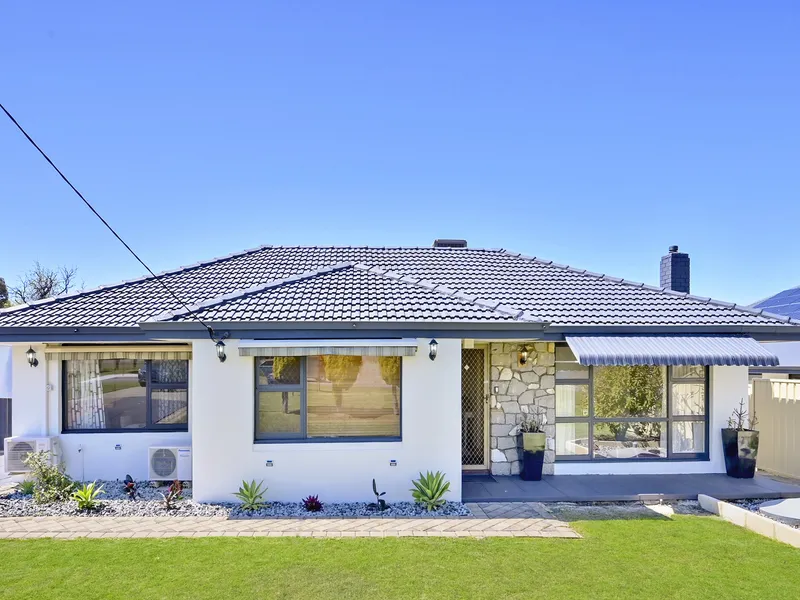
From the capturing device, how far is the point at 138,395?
14000 millimetres

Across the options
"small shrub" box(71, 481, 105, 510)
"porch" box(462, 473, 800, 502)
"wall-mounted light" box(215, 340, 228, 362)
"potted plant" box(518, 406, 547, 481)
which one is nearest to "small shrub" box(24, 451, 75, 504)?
"small shrub" box(71, 481, 105, 510)

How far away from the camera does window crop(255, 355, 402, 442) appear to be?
11.8 m

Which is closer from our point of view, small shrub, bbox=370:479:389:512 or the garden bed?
the garden bed

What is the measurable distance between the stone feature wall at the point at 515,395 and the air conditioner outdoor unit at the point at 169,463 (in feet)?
26.7

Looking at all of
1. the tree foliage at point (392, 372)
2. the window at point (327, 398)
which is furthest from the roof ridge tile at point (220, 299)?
the tree foliage at point (392, 372)

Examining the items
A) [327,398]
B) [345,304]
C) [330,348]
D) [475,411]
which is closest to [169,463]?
[327,398]

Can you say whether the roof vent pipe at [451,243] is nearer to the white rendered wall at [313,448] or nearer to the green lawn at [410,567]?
the white rendered wall at [313,448]

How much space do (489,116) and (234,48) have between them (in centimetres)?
970

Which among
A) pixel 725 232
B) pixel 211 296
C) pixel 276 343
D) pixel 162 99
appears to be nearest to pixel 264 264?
pixel 211 296

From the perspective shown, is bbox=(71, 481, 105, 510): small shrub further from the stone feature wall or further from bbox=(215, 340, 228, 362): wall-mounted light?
the stone feature wall

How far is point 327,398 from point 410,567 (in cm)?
480

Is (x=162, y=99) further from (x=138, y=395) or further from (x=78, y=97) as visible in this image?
(x=138, y=395)

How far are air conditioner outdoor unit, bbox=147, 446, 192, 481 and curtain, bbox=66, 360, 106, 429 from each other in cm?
221

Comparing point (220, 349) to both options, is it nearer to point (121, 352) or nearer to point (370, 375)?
point (370, 375)
